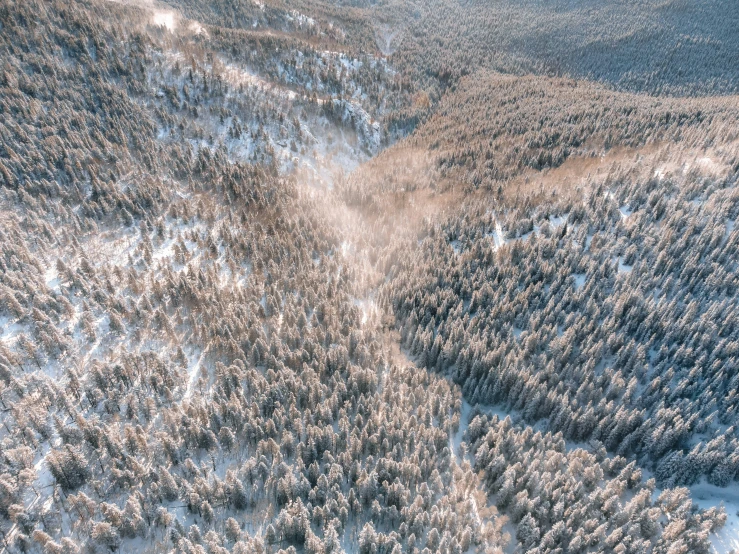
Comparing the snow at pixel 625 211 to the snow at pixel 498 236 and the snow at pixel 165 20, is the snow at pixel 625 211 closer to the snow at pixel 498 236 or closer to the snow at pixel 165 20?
the snow at pixel 498 236

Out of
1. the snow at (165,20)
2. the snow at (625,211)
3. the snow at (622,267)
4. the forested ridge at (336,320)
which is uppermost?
the snow at (165,20)

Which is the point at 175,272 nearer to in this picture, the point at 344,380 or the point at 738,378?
the point at 344,380

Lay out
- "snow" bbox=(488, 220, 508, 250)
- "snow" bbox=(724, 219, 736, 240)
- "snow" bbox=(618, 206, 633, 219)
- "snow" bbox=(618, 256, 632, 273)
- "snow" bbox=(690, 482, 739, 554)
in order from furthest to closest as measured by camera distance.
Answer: "snow" bbox=(488, 220, 508, 250)
"snow" bbox=(618, 206, 633, 219)
"snow" bbox=(618, 256, 632, 273)
"snow" bbox=(724, 219, 736, 240)
"snow" bbox=(690, 482, 739, 554)

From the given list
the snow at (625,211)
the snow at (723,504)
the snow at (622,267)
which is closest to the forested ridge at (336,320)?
the snow at (723,504)

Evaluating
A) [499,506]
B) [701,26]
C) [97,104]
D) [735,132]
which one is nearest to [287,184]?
[97,104]

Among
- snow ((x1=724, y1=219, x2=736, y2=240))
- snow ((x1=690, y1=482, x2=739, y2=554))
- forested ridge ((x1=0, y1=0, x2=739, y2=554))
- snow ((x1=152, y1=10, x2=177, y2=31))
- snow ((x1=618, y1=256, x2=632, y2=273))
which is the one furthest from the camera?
snow ((x1=152, y1=10, x2=177, y2=31))

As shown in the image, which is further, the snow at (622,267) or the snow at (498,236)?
the snow at (498,236)

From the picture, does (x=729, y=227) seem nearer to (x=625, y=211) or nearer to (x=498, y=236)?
(x=625, y=211)

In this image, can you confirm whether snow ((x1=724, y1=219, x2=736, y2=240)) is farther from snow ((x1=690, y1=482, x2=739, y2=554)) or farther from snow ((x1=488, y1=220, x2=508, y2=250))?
snow ((x1=690, y1=482, x2=739, y2=554))

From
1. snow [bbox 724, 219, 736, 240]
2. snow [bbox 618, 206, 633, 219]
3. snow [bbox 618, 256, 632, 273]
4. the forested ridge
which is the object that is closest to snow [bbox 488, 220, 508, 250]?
the forested ridge
